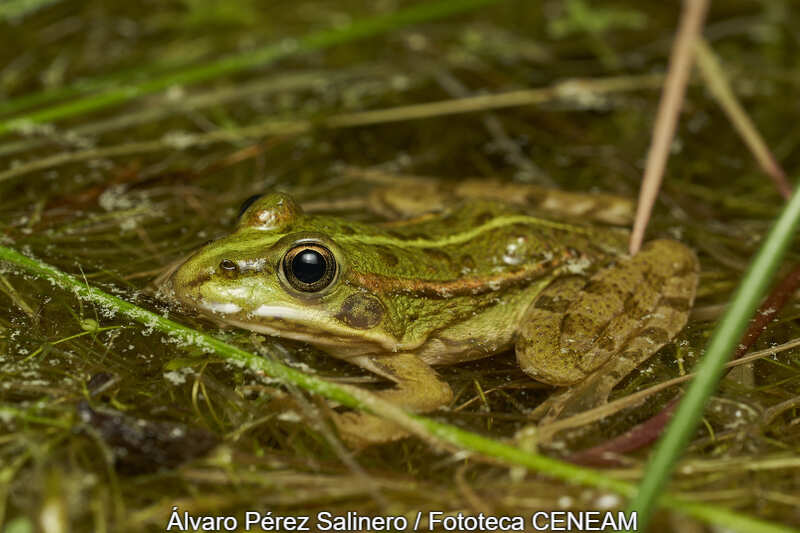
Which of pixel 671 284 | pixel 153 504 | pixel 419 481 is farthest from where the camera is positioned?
pixel 671 284

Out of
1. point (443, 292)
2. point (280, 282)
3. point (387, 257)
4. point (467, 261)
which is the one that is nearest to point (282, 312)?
point (280, 282)

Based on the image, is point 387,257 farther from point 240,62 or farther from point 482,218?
point 240,62

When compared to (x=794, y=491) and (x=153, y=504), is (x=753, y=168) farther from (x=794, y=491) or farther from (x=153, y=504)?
(x=153, y=504)

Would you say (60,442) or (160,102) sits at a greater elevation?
(160,102)

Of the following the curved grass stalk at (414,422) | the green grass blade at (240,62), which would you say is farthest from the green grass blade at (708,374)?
the green grass blade at (240,62)

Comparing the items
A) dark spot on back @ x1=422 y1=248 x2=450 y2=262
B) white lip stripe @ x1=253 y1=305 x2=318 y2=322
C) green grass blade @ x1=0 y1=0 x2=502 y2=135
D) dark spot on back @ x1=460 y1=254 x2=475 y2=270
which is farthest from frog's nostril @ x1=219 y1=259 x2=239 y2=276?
green grass blade @ x1=0 y1=0 x2=502 y2=135

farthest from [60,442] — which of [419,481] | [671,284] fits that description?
[671,284]

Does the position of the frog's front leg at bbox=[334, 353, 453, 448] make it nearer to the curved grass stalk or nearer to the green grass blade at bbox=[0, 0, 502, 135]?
the curved grass stalk
